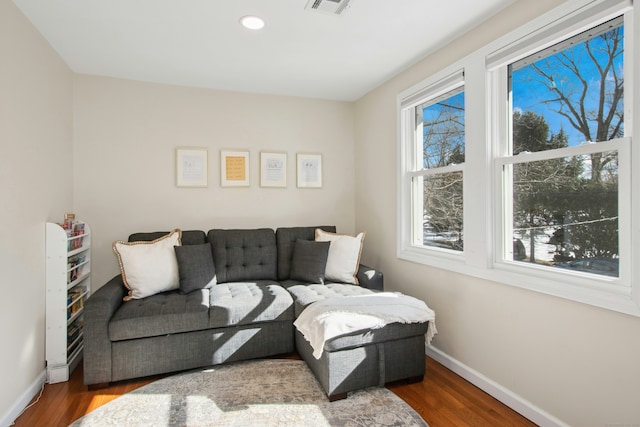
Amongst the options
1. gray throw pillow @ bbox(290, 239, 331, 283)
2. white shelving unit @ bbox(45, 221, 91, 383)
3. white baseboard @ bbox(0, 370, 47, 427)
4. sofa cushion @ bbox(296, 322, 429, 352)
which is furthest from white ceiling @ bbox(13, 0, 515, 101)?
white baseboard @ bbox(0, 370, 47, 427)

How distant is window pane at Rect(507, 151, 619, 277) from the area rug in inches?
49.8

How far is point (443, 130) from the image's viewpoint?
2918 millimetres

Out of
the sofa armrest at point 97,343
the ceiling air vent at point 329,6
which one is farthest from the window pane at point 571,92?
the sofa armrest at point 97,343

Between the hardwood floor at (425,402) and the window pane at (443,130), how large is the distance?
5.47 feet

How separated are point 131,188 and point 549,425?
12.3ft

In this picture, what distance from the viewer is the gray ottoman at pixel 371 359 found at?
2.14 meters

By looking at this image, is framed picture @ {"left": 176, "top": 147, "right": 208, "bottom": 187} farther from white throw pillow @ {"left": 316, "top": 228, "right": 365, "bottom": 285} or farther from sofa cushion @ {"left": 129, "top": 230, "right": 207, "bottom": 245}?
white throw pillow @ {"left": 316, "top": 228, "right": 365, "bottom": 285}

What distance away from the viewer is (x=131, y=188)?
3.38 m

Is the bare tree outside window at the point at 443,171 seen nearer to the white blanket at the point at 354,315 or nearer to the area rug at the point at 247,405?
the white blanket at the point at 354,315

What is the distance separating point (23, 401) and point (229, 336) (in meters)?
1.27

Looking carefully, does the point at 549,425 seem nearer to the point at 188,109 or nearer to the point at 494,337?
the point at 494,337

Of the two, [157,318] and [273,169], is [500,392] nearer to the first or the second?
[157,318]

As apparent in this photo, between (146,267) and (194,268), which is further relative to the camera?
(194,268)

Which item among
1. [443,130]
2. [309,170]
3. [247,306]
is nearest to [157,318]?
[247,306]
